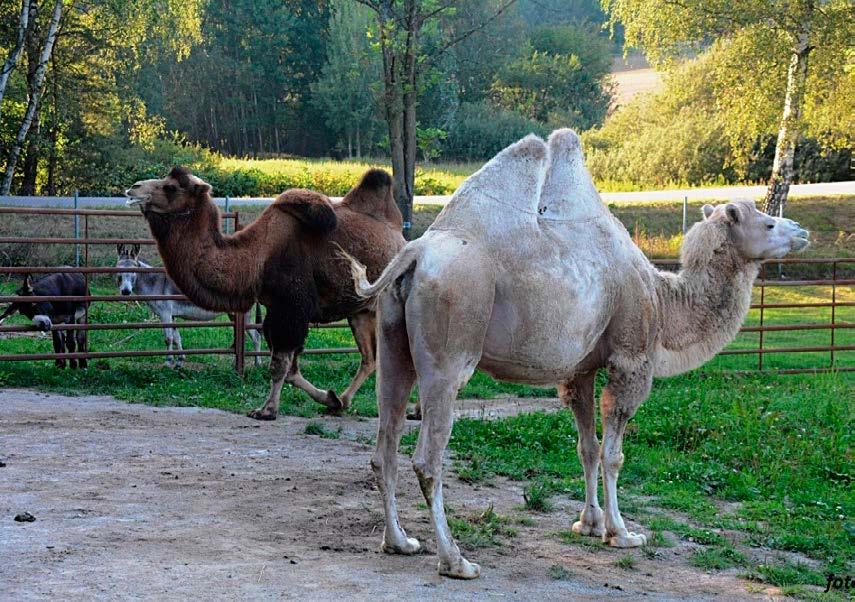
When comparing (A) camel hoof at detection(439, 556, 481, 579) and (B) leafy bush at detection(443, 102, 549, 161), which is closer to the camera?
(A) camel hoof at detection(439, 556, 481, 579)

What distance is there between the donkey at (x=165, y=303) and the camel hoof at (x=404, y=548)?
7.37m

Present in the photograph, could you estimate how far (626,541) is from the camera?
6.04 metres

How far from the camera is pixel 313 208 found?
388 inches

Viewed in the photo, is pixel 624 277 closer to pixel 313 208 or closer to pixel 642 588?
pixel 642 588

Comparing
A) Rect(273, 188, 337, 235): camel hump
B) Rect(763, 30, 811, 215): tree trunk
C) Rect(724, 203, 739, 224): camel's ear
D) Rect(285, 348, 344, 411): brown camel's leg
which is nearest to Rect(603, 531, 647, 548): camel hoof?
Rect(724, 203, 739, 224): camel's ear

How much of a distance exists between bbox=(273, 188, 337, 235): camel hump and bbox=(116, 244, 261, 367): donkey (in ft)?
10.1

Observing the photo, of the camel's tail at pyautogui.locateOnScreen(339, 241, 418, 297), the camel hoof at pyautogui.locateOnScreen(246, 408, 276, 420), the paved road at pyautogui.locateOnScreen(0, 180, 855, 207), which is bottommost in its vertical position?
the camel hoof at pyautogui.locateOnScreen(246, 408, 276, 420)

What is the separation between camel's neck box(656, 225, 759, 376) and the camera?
6602 mm

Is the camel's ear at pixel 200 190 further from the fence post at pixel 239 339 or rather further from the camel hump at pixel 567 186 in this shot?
the camel hump at pixel 567 186

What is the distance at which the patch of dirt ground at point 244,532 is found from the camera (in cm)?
488

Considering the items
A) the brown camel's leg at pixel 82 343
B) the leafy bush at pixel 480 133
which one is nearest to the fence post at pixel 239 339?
the brown camel's leg at pixel 82 343

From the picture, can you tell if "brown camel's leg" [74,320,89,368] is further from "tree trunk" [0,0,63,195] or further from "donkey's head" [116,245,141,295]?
"tree trunk" [0,0,63,195]

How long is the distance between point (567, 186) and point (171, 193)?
4.11 m

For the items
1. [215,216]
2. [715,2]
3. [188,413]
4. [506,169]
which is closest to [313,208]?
[215,216]
